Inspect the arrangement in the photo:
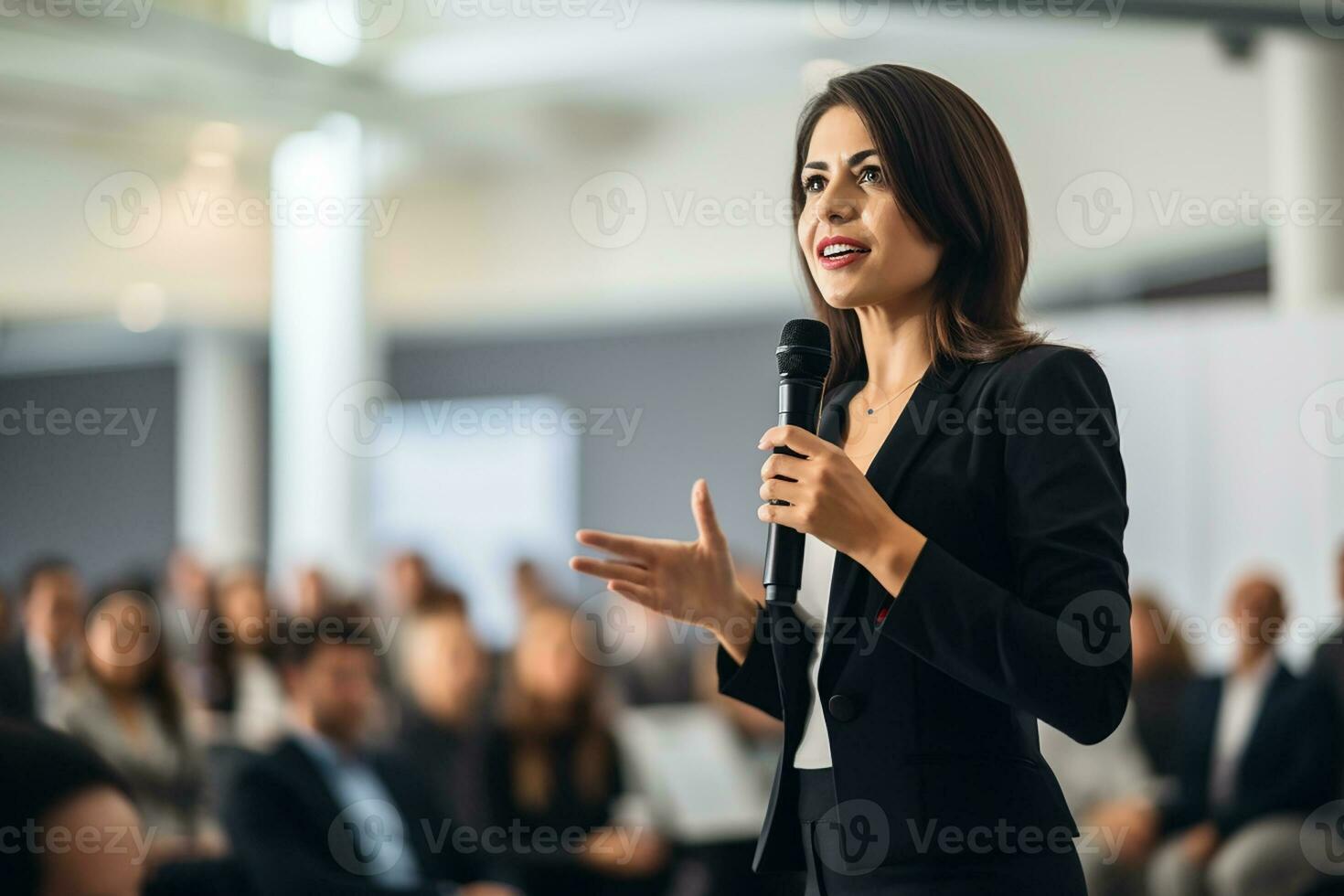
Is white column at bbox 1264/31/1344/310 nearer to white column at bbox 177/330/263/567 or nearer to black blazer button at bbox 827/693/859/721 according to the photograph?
black blazer button at bbox 827/693/859/721

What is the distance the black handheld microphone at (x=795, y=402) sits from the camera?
1281 millimetres

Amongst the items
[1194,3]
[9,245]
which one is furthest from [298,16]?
[1194,3]

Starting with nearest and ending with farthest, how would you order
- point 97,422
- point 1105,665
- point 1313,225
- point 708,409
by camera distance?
point 1105,665 → point 1313,225 → point 708,409 → point 97,422

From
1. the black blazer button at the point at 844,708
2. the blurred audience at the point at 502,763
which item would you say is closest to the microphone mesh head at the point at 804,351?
the black blazer button at the point at 844,708

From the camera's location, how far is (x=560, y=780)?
14.4 feet

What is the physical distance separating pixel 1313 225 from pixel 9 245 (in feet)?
22.5

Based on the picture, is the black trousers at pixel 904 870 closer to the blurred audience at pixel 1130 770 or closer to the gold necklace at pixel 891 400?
the gold necklace at pixel 891 400

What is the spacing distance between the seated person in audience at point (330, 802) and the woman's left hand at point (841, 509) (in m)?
2.88

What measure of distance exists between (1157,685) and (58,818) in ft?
15.7

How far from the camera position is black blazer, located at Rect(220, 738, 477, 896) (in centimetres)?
369

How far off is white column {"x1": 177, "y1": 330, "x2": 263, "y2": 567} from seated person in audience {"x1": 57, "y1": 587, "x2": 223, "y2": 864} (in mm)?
7053

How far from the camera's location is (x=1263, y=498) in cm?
587

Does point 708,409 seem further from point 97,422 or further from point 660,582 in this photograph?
point 660,582

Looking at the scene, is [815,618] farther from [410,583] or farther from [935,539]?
[410,583]
